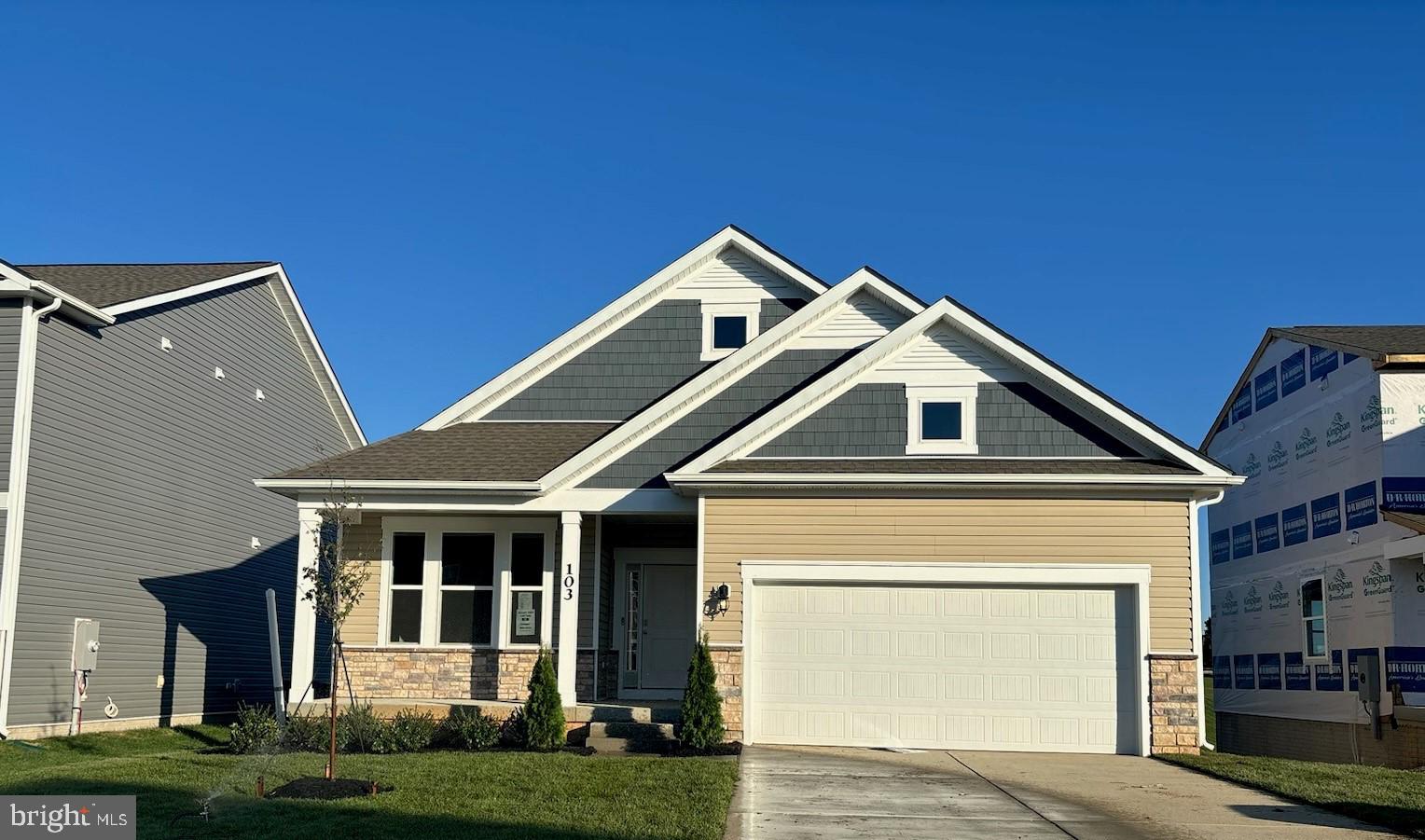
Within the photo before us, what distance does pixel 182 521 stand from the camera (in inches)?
788

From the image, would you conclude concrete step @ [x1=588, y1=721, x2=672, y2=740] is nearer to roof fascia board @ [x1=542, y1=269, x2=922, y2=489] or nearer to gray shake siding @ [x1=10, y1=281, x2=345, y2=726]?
roof fascia board @ [x1=542, y1=269, x2=922, y2=489]

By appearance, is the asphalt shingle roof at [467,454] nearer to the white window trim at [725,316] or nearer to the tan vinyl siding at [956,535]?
the white window trim at [725,316]

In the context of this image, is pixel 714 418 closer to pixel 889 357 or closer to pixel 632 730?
pixel 889 357

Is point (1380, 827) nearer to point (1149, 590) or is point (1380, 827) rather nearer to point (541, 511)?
point (1149, 590)

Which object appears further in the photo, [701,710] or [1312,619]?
[1312,619]

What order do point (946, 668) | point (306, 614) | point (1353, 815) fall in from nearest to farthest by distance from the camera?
point (1353, 815) → point (946, 668) → point (306, 614)

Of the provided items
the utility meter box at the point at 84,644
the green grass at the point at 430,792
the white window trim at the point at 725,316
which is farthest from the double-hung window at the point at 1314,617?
the utility meter box at the point at 84,644

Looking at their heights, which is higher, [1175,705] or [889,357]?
[889,357]

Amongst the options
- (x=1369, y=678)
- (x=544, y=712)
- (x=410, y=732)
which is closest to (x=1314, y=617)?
(x=1369, y=678)

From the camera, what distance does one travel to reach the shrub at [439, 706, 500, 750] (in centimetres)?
1468

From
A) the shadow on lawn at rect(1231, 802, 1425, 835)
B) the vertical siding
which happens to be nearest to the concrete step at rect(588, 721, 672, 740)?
the shadow on lawn at rect(1231, 802, 1425, 835)

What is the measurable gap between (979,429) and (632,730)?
5618mm

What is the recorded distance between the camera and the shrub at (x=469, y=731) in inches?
578

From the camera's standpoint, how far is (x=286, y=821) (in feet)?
30.6
